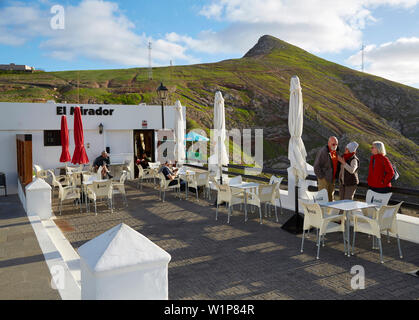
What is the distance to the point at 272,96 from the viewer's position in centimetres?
7369

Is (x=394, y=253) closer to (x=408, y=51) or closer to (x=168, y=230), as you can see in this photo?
(x=168, y=230)

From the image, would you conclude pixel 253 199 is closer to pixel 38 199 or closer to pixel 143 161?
pixel 38 199

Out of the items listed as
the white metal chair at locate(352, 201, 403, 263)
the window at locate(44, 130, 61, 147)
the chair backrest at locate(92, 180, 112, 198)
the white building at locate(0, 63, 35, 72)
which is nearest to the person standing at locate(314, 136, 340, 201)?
the white metal chair at locate(352, 201, 403, 263)

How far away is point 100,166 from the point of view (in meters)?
11.5

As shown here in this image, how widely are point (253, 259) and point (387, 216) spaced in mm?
2195

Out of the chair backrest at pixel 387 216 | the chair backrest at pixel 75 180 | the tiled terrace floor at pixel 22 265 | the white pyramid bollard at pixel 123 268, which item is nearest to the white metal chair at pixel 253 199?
the chair backrest at pixel 387 216

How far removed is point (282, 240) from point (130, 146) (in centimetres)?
988

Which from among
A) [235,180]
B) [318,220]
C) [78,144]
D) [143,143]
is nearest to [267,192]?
[235,180]

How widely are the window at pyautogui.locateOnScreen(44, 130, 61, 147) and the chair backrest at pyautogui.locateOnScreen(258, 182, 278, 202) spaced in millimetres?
8878

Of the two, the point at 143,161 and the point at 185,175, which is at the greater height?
the point at 143,161

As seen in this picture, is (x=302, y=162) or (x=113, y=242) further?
(x=302, y=162)

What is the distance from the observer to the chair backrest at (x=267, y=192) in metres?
7.70

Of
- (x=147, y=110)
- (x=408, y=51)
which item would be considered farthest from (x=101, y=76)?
(x=408, y=51)

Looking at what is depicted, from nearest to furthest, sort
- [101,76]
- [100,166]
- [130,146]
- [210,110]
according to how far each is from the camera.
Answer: [100,166] < [130,146] < [210,110] < [101,76]
